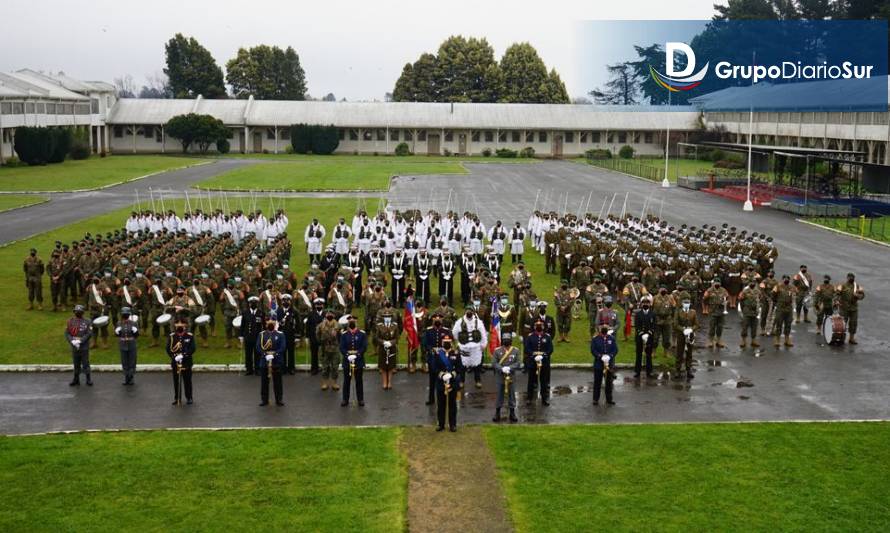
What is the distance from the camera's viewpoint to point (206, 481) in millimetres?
11891

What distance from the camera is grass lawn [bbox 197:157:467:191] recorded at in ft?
180

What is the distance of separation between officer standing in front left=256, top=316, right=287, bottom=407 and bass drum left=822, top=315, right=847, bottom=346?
39.9 ft

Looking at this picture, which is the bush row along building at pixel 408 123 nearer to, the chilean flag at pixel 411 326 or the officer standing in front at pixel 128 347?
the chilean flag at pixel 411 326

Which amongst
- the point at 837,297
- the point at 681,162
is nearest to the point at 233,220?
the point at 837,297

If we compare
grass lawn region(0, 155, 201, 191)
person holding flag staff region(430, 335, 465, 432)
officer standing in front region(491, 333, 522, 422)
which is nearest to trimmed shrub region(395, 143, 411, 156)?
grass lawn region(0, 155, 201, 191)

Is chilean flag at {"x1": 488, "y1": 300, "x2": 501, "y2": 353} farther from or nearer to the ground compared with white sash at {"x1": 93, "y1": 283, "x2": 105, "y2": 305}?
nearer to the ground

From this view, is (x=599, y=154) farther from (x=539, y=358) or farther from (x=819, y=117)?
(x=539, y=358)

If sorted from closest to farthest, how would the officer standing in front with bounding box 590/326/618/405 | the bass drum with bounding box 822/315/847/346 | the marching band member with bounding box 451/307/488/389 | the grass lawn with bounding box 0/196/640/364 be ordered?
1. the officer standing in front with bounding box 590/326/618/405
2. the marching band member with bounding box 451/307/488/389
3. the grass lawn with bounding box 0/196/640/364
4. the bass drum with bounding box 822/315/847/346

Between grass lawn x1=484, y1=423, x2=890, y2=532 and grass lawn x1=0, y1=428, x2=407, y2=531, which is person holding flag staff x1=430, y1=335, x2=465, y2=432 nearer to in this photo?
grass lawn x1=484, y1=423, x2=890, y2=532

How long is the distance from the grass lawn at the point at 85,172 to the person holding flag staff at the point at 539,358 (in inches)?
1737

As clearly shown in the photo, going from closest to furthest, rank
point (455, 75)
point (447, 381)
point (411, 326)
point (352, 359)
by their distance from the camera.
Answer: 1. point (447, 381)
2. point (352, 359)
3. point (411, 326)
4. point (455, 75)

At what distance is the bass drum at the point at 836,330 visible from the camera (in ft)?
64.1

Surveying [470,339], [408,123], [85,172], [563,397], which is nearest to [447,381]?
[470,339]

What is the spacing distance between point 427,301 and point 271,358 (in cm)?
849
